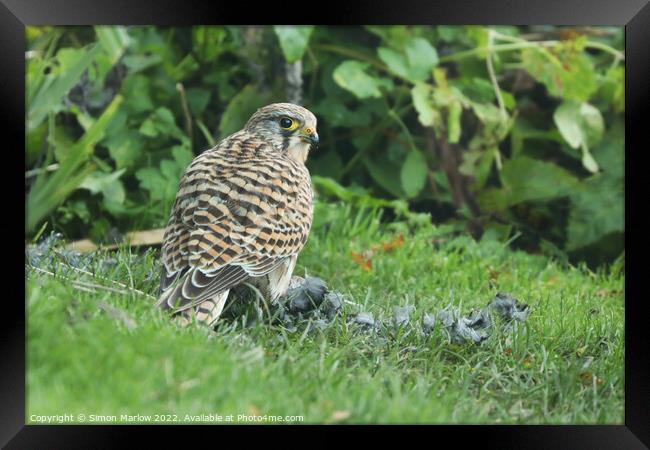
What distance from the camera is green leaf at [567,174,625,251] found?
580 cm

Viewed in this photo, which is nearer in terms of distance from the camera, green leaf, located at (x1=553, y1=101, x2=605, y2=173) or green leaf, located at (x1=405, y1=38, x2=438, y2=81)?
green leaf, located at (x1=405, y1=38, x2=438, y2=81)

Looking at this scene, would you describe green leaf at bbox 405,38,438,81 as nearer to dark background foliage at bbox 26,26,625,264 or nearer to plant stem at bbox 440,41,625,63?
dark background foliage at bbox 26,26,625,264

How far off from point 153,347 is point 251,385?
355 millimetres

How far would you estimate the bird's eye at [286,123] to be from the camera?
13.2 feet

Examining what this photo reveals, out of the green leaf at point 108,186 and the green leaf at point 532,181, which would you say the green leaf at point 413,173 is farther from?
the green leaf at point 108,186

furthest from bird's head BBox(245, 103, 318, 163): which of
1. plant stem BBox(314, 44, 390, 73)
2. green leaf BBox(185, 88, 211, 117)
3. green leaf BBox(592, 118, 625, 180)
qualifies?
green leaf BBox(592, 118, 625, 180)

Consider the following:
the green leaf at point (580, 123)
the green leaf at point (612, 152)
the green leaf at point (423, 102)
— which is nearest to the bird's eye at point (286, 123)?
the green leaf at point (423, 102)

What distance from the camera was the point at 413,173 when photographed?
579 centimetres

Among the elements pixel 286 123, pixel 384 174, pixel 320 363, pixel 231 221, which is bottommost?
pixel 320 363

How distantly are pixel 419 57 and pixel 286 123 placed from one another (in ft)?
6.11

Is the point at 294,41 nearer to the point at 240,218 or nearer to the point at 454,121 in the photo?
the point at 454,121
